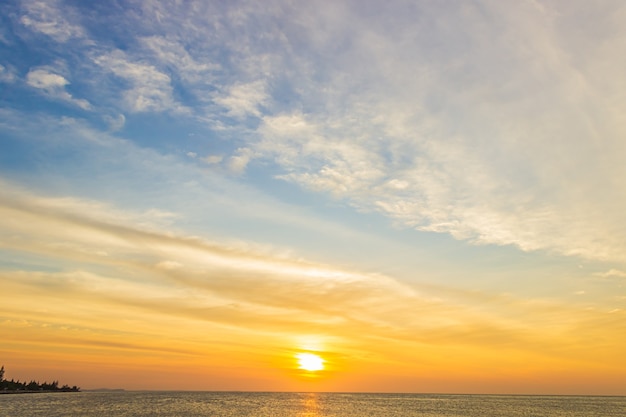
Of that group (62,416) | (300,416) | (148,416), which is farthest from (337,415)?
(62,416)

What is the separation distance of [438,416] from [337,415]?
129 feet

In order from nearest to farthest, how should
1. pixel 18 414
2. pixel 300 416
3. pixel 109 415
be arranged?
pixel 18 414, pixel 109 415, pixel 300 416

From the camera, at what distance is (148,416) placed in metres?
129

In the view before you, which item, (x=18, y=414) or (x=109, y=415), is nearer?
(x=18, y=414)

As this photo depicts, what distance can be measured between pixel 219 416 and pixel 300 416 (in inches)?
1054

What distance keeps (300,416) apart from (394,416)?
109 feet

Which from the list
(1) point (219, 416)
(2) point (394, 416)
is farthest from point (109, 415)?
(2) point (394, 416)

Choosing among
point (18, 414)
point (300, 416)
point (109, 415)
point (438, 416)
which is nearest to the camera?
point (18, 414)

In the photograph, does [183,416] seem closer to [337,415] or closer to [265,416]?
[265,416]

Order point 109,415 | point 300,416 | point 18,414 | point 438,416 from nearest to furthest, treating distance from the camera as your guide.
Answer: point 18,414, point 109,415, point 300,416, point 438,416

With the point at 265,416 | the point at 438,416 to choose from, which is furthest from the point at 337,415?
the point at 438,416

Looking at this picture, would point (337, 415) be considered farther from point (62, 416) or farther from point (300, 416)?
point (62, 416)

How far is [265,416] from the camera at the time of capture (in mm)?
136500

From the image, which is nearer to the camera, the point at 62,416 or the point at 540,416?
the point at 62,416
